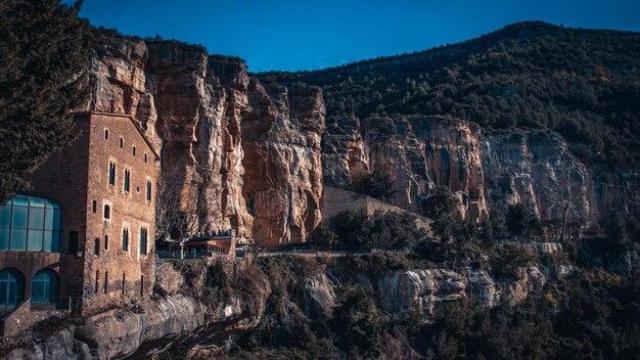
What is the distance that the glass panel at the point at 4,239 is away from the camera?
95.7 feet

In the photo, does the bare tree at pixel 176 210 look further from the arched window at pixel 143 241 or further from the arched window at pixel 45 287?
the arched window at pixel 45 287

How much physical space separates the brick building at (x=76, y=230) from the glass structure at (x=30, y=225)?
0.11ft

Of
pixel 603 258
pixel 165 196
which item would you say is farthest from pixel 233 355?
pixel 603 258

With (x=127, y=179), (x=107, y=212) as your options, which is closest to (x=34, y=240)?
(x=107, y=212)

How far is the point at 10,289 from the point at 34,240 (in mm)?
2007

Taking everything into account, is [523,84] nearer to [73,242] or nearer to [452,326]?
[452,326]

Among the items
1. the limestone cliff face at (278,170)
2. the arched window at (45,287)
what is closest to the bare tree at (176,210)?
the limestone cliff face at (278,170)

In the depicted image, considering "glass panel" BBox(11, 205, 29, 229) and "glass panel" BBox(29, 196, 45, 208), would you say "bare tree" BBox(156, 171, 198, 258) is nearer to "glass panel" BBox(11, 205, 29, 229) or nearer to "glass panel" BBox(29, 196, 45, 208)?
"glass panel" BBox(29, 196, 45, 208)

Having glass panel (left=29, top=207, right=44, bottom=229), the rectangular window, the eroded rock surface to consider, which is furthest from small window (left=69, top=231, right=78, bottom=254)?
the eroded rock surface

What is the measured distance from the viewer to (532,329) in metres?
A: 58.5

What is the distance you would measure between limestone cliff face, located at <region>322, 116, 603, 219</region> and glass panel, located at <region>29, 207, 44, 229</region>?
35.5m

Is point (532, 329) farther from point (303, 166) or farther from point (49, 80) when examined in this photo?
point (49, 80)

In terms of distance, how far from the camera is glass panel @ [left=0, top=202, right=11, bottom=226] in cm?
2911

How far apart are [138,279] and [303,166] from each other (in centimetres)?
2613
